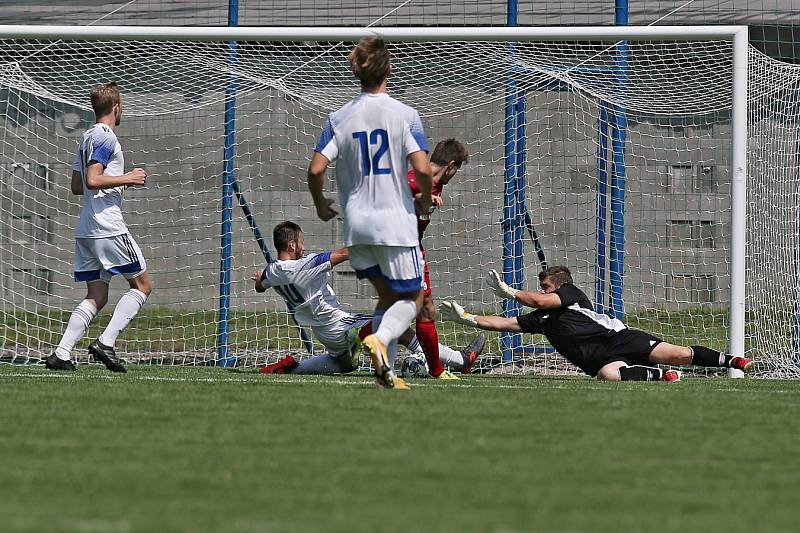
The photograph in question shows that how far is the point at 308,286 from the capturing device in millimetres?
8289

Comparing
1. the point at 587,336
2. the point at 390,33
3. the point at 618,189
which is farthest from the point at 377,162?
the point at 618,189

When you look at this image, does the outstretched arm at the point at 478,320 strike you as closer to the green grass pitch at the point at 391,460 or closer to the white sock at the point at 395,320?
the green grass pitch at the point at 391,460

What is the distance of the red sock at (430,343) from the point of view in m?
7.60

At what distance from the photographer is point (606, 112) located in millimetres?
10102

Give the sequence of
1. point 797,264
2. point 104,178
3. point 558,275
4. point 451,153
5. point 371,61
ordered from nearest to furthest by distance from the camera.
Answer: point 371,61, point 451,153, point 104,178, point 558,275, point 797,264

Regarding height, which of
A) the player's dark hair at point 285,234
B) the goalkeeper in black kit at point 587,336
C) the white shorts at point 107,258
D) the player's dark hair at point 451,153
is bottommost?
the goalkeeper in black kit at point 587,336

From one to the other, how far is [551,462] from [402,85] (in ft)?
22.4

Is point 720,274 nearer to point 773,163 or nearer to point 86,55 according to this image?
point 773,163

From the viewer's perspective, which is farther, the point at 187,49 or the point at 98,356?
the point at 187,49

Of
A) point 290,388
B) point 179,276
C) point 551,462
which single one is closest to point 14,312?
point 179,276

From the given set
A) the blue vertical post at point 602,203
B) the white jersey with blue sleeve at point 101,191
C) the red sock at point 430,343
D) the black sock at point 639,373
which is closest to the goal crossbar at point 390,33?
the blue vertical post at point 602,203

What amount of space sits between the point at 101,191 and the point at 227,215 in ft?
7.44

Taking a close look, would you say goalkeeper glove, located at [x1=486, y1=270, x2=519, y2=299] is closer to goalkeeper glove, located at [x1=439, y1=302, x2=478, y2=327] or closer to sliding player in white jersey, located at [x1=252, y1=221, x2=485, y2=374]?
goalkeeper glove, located at [x1=439, y1=302, x2=478, y2=327]

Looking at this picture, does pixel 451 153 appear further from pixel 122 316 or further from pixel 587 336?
pixel 122 316
